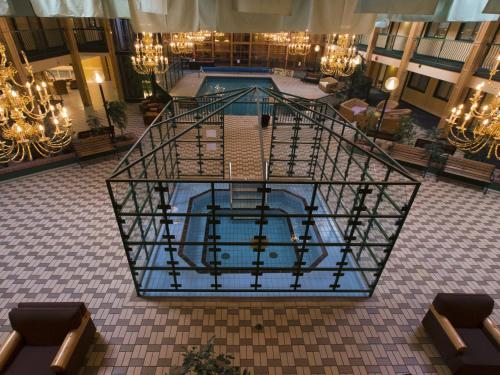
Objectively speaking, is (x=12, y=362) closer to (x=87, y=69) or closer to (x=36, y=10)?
(x=36, y=10)

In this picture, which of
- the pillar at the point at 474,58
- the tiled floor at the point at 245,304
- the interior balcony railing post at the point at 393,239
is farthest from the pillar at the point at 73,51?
the pillar at the point at 474,58

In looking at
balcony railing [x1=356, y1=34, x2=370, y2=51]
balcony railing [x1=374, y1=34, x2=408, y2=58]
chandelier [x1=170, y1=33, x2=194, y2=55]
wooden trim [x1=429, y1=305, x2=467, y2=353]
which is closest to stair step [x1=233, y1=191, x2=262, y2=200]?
wooden trim [x1=429, y1=305, x2=467, y2=353]

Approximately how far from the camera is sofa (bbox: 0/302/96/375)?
372 centimetres

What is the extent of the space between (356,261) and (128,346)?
468cm

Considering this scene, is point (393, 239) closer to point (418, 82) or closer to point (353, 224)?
point (353, 224)

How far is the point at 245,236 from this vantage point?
739 cm

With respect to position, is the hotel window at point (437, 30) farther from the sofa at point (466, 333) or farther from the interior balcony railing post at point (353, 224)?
the sofa at point (466, 333)

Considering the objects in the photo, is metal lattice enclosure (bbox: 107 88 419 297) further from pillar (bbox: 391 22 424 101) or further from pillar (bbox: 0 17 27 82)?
pillar (bbox: 391 22 424 101)

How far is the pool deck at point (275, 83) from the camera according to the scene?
17.8m

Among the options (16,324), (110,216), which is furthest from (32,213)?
(16,324)

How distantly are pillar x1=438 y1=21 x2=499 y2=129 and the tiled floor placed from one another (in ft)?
22.2

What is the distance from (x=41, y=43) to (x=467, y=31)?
19440 mm

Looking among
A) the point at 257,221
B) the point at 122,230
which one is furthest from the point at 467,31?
the point at 122,230

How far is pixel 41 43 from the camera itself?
11492 mm
